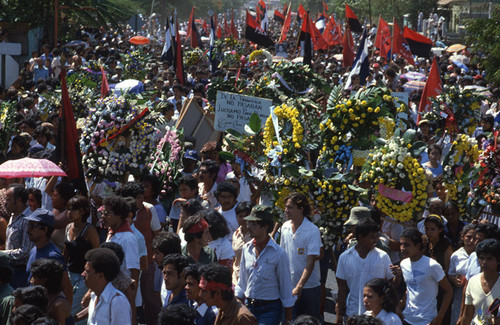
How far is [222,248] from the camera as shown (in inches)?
291

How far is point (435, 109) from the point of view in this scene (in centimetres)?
1252

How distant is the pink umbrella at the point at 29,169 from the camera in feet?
28.0

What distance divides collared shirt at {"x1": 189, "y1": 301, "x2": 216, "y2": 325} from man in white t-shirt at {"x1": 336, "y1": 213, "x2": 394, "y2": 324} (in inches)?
60.6

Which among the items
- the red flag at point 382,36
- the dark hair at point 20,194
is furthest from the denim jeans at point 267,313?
the red flag at point 382,36

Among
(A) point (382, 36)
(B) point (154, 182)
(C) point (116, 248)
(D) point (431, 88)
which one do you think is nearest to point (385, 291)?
(C) point (116, 248)

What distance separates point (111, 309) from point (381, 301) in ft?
6.36

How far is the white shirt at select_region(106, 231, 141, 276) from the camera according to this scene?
278 inches

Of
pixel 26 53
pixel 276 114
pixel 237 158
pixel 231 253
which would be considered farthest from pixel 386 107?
pixel 26 53

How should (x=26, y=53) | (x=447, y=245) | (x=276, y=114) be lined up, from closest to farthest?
(x=447, y=245) → (x=276, y=114) → (x=26, y=53)

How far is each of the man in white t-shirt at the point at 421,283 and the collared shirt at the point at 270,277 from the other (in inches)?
41.0

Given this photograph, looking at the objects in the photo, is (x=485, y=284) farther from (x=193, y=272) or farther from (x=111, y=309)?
(x=111, y=309)

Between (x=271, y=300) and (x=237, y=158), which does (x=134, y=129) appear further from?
(x=271, y=300)

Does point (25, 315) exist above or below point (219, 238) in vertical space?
above

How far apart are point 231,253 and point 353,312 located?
1215mm
